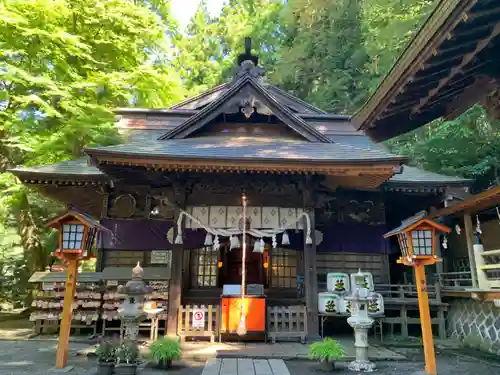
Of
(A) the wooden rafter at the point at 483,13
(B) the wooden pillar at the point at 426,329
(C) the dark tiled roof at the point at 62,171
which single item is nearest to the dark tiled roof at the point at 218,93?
(C) the dark tiled roof at the point at 62,171

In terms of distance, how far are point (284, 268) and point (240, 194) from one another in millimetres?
3400

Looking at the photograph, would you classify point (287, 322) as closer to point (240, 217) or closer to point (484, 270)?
point (240, 217)

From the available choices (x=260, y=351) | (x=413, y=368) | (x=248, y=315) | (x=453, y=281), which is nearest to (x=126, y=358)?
(x=260, y=351)

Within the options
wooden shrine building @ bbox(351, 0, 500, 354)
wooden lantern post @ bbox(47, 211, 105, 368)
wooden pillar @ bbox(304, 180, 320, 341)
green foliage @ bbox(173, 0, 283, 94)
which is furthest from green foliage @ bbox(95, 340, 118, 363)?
green foliage @ bbox(173, 0, 283, 94)

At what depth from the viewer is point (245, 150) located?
32.8 feet

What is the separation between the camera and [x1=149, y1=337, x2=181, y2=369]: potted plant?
6.79m

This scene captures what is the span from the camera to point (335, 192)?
39.0 feet

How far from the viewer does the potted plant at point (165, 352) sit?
6.79 metres

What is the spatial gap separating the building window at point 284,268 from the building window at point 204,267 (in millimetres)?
1951

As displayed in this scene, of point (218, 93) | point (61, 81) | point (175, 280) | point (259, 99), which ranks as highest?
point (218, 93)

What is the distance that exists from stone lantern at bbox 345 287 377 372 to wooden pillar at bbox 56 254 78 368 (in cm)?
551

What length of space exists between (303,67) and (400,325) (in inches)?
728

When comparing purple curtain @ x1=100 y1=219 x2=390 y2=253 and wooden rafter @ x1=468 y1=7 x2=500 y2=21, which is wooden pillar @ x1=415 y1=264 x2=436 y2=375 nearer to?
purple curtain @ x1=100 y1=219 x2=390 y2=253

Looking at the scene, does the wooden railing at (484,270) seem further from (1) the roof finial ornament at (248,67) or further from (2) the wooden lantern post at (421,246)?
(1) the roof finial ornament at (248,67)
